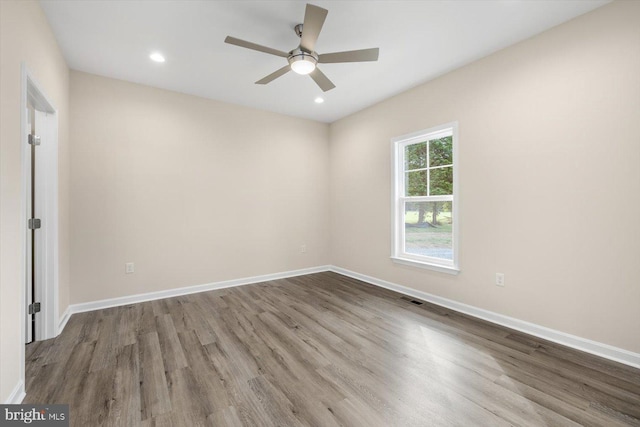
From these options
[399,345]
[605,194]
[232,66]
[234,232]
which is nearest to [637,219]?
[605,194]

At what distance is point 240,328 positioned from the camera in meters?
2.77

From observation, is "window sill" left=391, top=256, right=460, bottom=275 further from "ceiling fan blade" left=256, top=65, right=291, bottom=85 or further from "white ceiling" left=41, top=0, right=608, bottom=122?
"ceiling fan blade" left=256, top=65, right=291, bottom=85

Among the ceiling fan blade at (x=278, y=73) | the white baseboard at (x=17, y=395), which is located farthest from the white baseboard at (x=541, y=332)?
the white baseboard at (x=17, y=395)

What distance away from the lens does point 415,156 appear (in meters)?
3.86

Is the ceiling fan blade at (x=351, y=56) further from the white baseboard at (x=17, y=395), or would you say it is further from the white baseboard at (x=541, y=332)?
the white baseboard at (x=17, y=395)

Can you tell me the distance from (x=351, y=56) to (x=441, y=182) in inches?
78.0

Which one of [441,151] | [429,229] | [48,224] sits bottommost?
[429,229]

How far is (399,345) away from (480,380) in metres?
0.66

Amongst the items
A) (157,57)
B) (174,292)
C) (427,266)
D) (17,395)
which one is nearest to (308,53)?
(157,57)

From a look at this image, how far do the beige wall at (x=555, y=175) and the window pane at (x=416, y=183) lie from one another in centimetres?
61

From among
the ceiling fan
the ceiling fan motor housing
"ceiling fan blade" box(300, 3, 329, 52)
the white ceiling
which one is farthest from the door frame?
"ceiling fan blade" box(300, 3, 329, 52)

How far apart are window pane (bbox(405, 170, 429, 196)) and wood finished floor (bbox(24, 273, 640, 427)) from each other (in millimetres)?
1599

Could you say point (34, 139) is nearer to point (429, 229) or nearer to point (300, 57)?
point (300, 57)

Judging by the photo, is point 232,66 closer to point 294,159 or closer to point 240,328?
point 294,159
